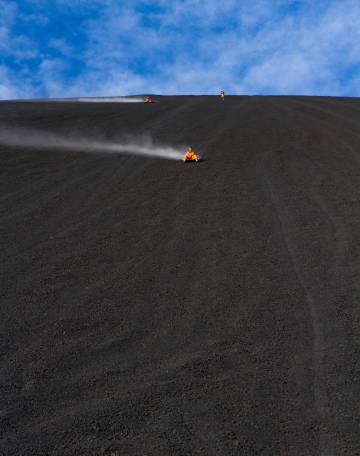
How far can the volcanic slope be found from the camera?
9.40 ft

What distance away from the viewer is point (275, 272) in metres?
4.87

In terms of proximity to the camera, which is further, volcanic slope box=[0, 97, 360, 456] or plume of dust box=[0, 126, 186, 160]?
plume of dust box=[0, 126, 186, 160]

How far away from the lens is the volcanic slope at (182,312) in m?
2.87

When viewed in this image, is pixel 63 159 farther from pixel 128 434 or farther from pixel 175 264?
pixel 128 434

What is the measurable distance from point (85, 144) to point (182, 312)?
8856mm

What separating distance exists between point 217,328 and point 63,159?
24.9 feet

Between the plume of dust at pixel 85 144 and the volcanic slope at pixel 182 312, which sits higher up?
the plume of dust at pixel 85 144

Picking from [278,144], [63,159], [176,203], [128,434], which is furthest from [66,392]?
[278,144]

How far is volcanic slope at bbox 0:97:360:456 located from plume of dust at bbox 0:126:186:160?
82.9 inches

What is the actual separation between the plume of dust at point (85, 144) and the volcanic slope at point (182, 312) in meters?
2.11

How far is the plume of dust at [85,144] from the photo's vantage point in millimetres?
11141

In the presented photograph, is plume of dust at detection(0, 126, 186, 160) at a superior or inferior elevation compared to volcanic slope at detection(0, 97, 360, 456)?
superior

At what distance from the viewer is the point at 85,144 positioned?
1209 cm

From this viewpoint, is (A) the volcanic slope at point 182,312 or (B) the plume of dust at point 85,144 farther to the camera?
(B) the plume of dust at point 85,144
